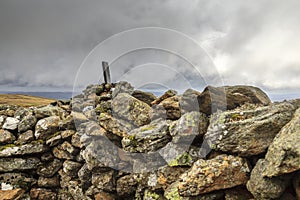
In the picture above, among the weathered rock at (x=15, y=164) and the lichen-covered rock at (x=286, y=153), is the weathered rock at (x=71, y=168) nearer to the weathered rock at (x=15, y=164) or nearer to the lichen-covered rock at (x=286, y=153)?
the weathered rock at (x=15, y=164)

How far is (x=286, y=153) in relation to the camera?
4.87 m

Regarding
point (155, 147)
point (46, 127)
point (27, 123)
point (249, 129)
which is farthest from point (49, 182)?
point (249, 129)

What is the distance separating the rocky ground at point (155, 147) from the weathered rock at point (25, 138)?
0.06m

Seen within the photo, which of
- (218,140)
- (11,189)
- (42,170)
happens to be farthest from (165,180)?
(11,189)

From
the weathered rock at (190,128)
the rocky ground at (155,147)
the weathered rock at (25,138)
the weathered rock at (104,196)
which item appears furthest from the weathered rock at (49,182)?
the weathered rock at (190,128)

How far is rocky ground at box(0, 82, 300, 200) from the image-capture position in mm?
5926

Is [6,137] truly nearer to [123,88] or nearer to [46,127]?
[46,127]

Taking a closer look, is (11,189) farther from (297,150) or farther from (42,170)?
(297,150)

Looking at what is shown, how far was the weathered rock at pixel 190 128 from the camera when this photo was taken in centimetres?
733

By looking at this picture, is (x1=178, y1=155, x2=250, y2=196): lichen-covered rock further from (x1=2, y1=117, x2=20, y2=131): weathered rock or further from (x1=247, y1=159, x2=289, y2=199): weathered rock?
(x1=2, y1=117, x2=20, y2=131): weathered rock

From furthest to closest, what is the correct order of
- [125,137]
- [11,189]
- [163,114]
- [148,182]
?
[11,189], [163,114], [125,137], [148,182]

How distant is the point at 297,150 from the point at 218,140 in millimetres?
2182

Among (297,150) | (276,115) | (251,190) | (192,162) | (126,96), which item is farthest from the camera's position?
(126,96)

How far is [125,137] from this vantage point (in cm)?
884
